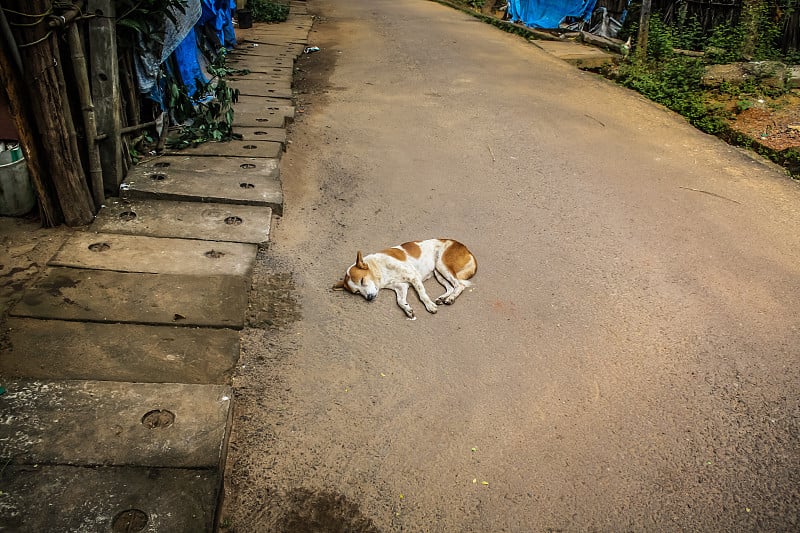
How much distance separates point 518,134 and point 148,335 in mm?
5851

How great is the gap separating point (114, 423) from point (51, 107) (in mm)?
2852

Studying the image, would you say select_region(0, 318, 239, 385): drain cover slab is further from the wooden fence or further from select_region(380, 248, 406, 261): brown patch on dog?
the wooden fence

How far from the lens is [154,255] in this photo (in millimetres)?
4434

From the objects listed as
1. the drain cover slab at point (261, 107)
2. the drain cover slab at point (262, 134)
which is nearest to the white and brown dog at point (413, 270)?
the drain cover slab at point (262, 134)

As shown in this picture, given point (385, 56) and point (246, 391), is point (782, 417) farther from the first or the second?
point (385, 56)

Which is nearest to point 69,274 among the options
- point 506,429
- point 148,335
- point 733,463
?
point 148,335

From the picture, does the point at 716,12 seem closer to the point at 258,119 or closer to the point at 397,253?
the point at 258,119

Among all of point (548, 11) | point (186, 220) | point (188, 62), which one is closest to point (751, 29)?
point (548, 11)

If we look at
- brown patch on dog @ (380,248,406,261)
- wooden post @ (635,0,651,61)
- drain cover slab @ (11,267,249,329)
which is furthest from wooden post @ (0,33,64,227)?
wooden post @ (635,0,651,61)

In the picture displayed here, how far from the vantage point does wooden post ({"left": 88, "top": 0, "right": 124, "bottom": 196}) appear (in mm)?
4777

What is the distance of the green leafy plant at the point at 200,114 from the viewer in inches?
254

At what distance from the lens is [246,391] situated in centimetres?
342

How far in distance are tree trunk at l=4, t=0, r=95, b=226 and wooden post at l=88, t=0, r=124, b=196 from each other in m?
0.40

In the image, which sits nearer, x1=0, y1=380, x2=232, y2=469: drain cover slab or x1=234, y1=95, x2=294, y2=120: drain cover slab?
x1=0, y1=380, x2=232, y2=469: drain cover slab
